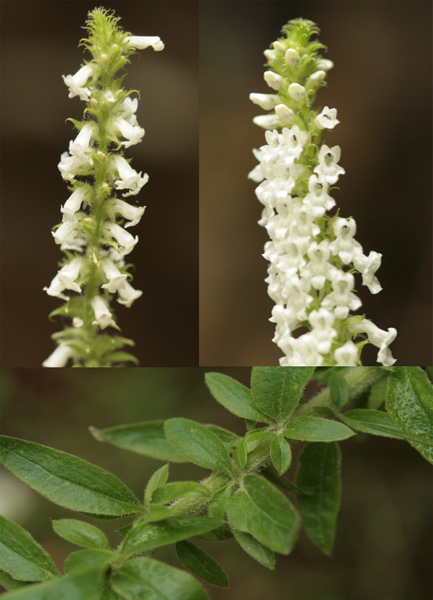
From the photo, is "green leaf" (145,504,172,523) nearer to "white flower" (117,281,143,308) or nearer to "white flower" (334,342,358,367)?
"white flower" (334,342,358,367)

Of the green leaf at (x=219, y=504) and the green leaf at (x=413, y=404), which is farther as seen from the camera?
the green leaf at (x=413, y=404)

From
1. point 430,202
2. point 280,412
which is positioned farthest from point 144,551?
point 430,202

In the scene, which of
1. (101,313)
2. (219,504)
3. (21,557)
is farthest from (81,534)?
(101,313)

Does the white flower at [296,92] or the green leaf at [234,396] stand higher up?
the white flower at [296,92]

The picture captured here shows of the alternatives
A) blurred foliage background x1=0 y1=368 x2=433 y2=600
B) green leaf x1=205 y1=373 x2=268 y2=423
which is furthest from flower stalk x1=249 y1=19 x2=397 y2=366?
blurred foliage background x1=0 y1=368 x2=433 y2=600

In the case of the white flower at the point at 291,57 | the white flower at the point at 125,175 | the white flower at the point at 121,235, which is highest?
the white flower at the point at 291,57

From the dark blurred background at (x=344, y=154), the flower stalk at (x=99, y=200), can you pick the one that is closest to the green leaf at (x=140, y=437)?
the flower stalk at (x=99, y=200)

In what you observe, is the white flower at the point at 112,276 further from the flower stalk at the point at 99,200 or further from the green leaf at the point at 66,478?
the green leaf at the point at 66,478
